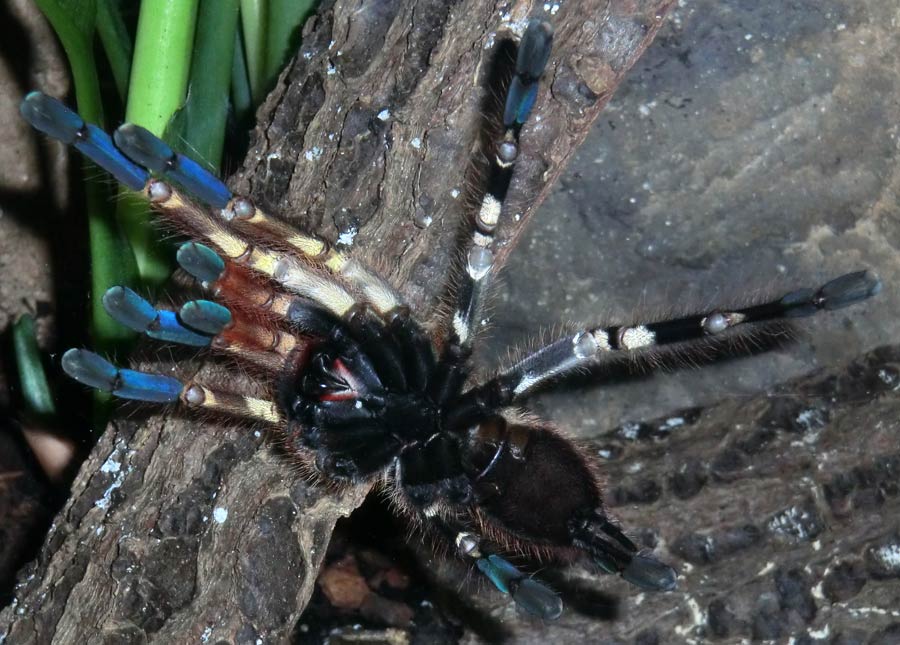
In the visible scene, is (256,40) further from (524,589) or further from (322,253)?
(524,589)

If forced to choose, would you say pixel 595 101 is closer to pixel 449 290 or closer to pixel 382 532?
pixel 449 290

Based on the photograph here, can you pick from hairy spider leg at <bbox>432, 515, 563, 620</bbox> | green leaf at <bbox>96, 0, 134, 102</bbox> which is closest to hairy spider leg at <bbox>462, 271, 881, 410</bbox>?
hairy spider leg at <bbox>432, 515, 563, 620</bbox>

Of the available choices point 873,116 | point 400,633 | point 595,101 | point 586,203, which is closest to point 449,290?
point 595,101

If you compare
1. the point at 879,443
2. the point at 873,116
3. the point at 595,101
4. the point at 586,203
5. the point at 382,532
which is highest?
the point at 873,116

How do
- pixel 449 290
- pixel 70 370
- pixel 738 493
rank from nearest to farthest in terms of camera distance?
1. pixel 70 370
2. pixel 449 290
3. pixel 738 493

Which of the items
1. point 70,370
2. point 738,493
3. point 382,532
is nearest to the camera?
point 70,370

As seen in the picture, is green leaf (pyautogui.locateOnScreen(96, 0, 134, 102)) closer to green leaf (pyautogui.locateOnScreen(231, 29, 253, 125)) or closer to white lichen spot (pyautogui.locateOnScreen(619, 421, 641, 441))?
green leaf (pyautogui.locateOnScreen(231, 29, 253, 125))
